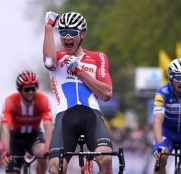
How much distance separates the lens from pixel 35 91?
14836mm

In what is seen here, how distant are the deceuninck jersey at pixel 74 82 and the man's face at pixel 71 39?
0.28 ft

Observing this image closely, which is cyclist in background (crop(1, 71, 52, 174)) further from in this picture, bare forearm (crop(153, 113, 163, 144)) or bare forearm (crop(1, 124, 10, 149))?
bare forearm (crop(153, 113, 163, 144))

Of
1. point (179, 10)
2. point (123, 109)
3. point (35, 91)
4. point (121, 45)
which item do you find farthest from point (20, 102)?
point (123, 109)

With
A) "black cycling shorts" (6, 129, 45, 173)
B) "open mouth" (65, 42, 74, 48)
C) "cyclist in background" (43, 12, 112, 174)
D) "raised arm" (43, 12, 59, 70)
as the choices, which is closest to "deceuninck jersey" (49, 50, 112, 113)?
"cyclist in background" (43, 12, 112, 174)

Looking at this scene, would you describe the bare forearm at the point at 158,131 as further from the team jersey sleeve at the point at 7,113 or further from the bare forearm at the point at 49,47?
the bare forearm at the point at 49,47

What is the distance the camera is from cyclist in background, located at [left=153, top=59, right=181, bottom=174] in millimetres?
13375

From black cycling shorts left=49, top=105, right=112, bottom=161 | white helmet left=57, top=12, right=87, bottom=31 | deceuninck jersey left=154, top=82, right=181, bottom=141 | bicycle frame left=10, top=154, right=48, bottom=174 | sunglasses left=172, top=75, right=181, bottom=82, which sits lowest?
bicycle frame left=10, top=154, right=48, bottom=174

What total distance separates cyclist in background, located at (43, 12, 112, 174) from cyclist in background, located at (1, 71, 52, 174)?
10.4 ft

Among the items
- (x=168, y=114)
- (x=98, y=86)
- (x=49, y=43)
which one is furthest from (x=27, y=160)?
(x=49, y=43)

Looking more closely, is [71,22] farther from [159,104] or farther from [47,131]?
[47,131]

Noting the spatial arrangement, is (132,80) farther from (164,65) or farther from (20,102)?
(20,102)

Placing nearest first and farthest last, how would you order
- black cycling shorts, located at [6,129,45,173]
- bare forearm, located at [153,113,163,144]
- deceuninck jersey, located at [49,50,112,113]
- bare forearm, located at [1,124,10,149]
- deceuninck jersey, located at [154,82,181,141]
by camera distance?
deceuninck jersey, located at [49,50,112,113]
bare forearm, located at [153,113,163,144]
deceuninck jersey, located at [154,82,181,141]
bare forearm, located at [1,124,10,149]
black cycling shorts, located at [6,129,45,173]

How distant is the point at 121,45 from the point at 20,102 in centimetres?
3910

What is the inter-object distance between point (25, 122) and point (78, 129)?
14.4 feet
